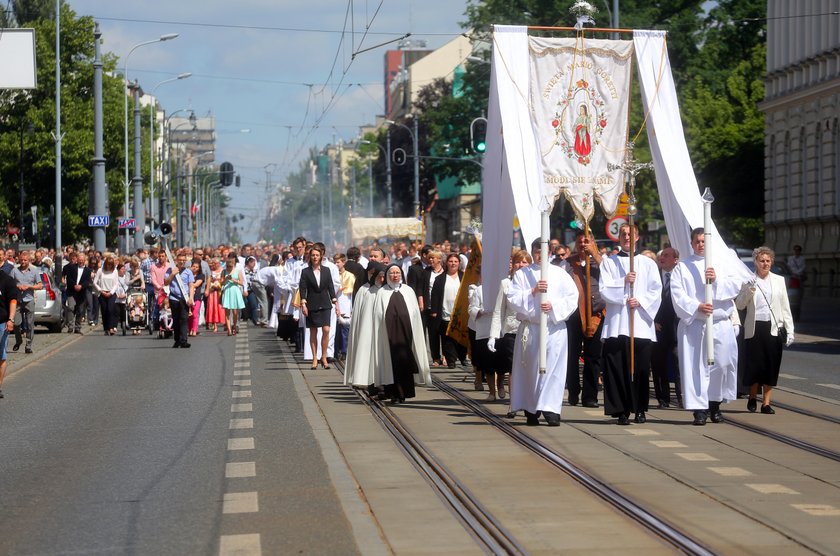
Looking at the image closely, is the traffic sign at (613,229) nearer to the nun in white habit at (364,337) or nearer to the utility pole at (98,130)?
the nun in white habit at (364,337)

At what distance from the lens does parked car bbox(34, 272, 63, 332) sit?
1238 inches

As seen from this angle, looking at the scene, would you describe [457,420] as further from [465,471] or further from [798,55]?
[798,55]

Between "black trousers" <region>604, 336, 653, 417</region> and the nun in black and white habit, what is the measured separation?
9.54 ft

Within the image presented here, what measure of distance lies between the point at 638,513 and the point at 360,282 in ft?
34.0

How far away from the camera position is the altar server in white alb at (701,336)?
14.0 metres

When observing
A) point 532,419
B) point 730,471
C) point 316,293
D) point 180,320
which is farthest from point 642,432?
point 180,320

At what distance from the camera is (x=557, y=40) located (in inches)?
679

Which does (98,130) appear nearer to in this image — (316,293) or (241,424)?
(316,293)

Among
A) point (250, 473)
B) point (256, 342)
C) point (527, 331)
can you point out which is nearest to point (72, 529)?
point (250, 473)

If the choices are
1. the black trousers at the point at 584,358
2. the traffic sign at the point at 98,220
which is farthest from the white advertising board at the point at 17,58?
the black trousers at the point at 584,358

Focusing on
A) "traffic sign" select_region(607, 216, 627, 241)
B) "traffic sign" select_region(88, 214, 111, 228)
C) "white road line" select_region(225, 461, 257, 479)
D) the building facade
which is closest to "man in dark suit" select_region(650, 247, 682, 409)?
"white road line" select_region(225, 461, 257, 479)

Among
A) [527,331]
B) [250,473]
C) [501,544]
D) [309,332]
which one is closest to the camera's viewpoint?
[501,544]

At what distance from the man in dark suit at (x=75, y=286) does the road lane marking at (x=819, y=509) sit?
2590 centimetres

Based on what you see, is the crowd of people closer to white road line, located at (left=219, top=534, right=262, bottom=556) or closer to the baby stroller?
white road line, located at (left=219, top=534, right=262, bottom=556)
